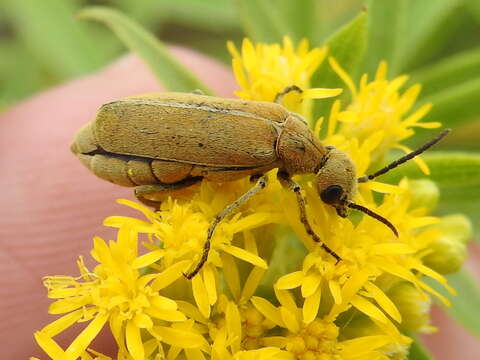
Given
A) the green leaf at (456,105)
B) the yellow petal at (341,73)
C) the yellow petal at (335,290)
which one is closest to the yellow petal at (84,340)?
the yellow petal at (335,290)

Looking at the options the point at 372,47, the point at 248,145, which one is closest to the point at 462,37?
the point at 372,47

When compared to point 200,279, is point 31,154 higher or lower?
higher

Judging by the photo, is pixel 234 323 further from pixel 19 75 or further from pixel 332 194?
pixel 19 75

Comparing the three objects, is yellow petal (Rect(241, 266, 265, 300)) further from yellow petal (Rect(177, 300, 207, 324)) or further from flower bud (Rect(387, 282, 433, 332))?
flower bud (Rect(387, 282, 433, 332))

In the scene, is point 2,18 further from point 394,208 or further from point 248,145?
point 394,208

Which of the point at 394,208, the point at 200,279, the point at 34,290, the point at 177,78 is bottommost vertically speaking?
the point at 34,290

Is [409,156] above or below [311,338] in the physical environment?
above

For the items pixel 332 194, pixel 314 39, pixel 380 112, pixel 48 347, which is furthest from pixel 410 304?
pixel 314 39
